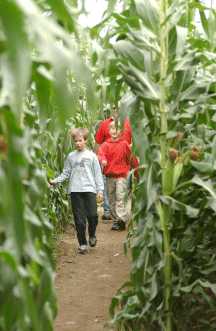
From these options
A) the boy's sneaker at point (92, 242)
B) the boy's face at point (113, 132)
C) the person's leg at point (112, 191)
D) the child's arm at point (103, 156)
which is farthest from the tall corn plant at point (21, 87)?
the person's leg at point (112, 191)

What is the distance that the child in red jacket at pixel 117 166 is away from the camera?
21.8 ft

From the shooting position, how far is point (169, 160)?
2613 mm

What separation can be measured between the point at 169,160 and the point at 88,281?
7.96ft

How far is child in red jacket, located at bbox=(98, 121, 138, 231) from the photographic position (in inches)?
262

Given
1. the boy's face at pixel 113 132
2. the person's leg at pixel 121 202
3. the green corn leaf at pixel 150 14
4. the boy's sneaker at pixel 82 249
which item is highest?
the green corn leaf at pixel 150 14

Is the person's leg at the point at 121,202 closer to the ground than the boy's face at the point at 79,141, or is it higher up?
closer to the ground

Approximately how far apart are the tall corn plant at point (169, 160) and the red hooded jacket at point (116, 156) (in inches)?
151

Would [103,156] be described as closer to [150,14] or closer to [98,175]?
[98,175]

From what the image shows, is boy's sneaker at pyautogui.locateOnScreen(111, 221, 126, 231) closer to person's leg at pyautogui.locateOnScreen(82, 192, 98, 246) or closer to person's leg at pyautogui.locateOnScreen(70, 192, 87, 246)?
person's leg at pyautogui.locateOnScreen(82, 192, 98, 246)

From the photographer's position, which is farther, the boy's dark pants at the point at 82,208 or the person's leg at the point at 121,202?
the person's leg at the point at 121,202

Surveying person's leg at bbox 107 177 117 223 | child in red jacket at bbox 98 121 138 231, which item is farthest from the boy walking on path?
person's leg at bbox 107 177 117 223

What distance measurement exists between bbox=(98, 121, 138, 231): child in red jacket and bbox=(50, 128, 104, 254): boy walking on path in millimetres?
864

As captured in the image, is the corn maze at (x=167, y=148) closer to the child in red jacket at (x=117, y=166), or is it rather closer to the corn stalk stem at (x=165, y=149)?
the corn stalk stem at (x=165, y=149)

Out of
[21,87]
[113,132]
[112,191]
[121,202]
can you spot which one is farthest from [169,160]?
[112,191]
